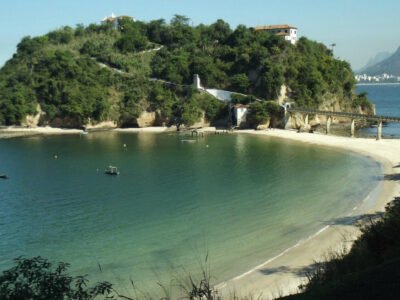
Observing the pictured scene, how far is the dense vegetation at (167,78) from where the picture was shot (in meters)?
78.5

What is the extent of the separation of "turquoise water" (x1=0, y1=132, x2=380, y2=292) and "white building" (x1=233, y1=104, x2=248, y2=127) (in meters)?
16.8

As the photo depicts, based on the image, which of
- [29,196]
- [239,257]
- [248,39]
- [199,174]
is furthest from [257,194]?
[248,39]

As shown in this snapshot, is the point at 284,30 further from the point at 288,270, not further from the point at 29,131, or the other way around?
the point at 288,270

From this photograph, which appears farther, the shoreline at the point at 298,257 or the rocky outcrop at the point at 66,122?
the rocky outcrop at the point at 66,122

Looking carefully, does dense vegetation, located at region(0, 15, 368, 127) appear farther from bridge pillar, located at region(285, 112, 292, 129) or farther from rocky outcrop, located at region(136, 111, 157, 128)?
bridge pillar, located at region(285, 112, 292, 129)

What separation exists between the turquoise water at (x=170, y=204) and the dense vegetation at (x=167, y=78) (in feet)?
70.8

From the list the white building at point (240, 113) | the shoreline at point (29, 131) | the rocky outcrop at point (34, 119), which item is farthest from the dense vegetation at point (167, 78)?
the white building at point (240, 113)

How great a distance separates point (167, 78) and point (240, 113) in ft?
60.1

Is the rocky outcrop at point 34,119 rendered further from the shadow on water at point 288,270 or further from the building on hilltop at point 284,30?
the shadow on water at point 288,270

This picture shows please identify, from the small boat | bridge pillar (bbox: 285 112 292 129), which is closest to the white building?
bridge pillar (bbox: 285 112 292 129)

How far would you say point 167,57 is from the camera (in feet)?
298

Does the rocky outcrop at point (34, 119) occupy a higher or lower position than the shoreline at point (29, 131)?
higher

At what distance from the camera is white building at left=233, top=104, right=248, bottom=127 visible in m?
75.2

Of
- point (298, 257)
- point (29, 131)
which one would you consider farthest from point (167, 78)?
point (298, 257)
